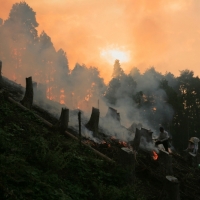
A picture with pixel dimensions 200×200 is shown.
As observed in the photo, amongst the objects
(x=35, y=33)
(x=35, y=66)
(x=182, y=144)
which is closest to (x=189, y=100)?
(x=182, y=144)

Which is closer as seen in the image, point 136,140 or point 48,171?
point 48,171

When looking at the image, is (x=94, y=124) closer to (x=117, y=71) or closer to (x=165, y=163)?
(x=165, y=163)

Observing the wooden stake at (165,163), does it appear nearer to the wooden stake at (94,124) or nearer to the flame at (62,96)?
the wooden stake at (94,124)

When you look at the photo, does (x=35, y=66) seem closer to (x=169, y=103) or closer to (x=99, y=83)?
(x=99, y=83)

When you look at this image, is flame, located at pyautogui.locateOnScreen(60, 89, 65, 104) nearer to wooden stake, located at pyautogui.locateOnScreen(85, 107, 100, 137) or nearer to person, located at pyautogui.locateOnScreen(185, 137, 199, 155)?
person, located at pyautogui.locateOnScreen(185, 137, 199, 155)

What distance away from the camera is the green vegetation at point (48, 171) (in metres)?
5.36

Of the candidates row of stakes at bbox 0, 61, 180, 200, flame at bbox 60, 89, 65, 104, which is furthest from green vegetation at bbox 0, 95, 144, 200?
flame at bbox 60, 89, 65, 104

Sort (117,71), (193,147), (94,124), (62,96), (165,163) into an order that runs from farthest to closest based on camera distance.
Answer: (117,71) < (62,96) < (193,147) < (94,124) < (165,163)

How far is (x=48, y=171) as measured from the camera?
6691 mm

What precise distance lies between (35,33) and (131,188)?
5185 cm

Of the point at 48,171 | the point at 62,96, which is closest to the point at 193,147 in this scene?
the point at 48,171

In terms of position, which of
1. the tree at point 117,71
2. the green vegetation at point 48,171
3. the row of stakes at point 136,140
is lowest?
the green vegetation at point 48,171

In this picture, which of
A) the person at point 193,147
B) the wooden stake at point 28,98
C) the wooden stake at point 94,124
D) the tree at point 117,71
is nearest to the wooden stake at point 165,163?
the wooden stake at point 94,124

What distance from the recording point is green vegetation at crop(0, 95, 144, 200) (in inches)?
211
